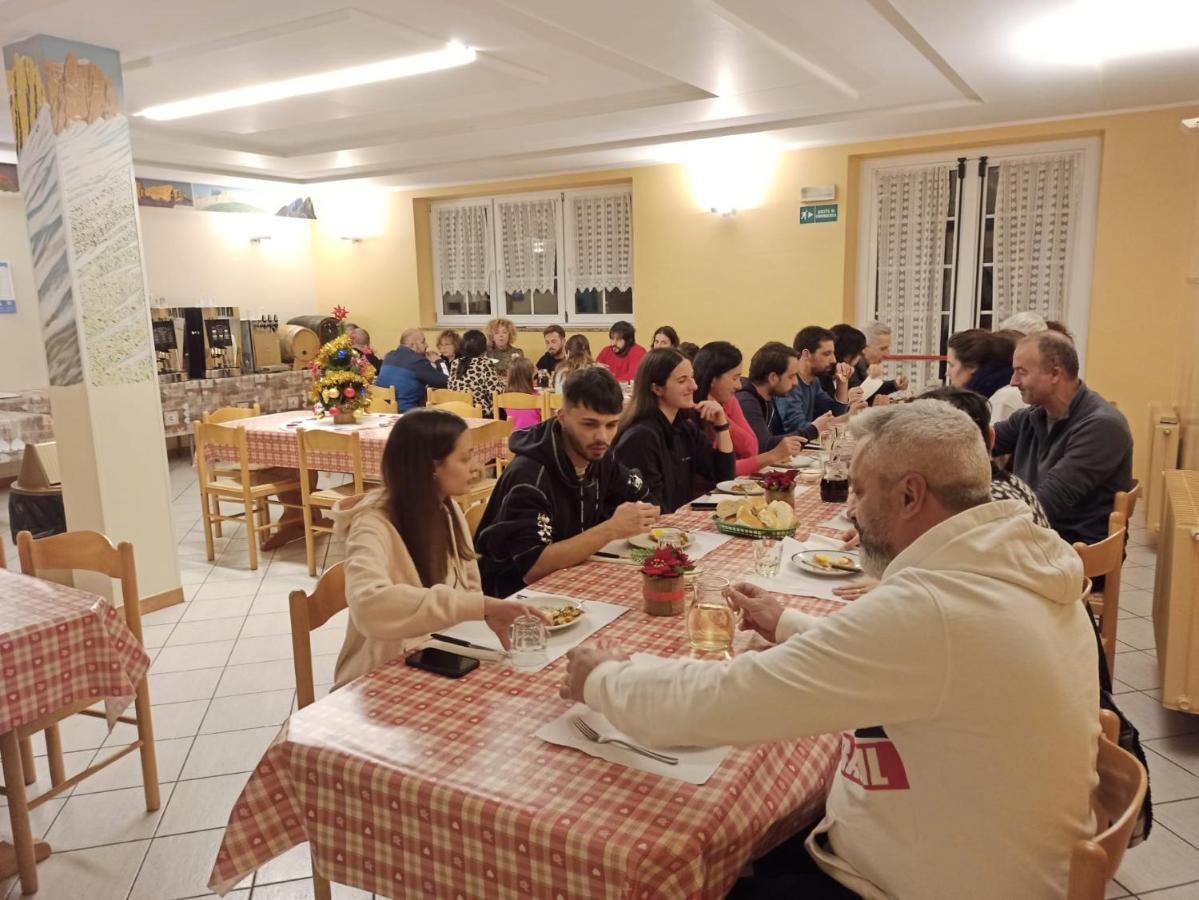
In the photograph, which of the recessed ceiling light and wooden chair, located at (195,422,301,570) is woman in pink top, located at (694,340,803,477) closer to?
the recessed ceiling light

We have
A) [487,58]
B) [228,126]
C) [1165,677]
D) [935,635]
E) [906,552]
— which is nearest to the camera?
[935,635]

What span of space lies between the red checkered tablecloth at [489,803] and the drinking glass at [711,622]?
0.92ft

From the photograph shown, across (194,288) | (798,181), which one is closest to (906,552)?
(798,181)

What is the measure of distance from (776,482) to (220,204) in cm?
804

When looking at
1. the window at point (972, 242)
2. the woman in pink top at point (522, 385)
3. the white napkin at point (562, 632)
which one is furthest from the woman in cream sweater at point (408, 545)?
the window at point (972, 242)

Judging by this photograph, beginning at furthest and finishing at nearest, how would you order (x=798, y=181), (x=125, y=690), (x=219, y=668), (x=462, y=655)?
1. (x=798, y=181)
2. (x=219, y=668)
3. (x=125, y=690)
4. (x=462, y=655)

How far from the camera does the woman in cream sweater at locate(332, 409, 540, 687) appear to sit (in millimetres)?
1860

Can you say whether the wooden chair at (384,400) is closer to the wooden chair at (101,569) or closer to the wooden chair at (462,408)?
the wooden chair at (462,408)

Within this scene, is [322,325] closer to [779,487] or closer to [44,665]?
[779,487]

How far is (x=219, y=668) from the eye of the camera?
3.67 metres

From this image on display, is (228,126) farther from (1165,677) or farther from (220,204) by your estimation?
(1165,677)

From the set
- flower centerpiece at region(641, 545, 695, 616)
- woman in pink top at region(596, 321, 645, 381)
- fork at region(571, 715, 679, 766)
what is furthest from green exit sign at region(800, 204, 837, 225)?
fork at region(571, 715, 679, 766)

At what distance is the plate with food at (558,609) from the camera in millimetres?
1842

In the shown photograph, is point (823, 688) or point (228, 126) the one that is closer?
point (823, 688)
